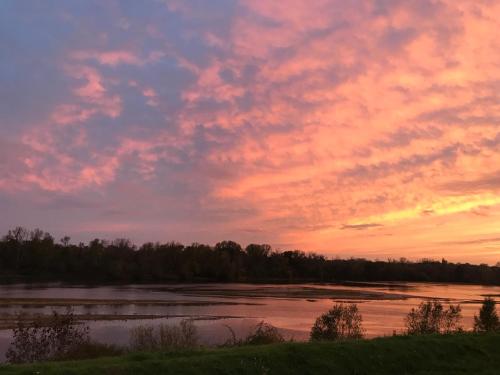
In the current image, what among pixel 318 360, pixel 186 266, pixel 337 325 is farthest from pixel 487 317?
pixel 186 266

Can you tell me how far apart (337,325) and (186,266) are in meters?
138

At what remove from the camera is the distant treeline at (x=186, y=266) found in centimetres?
15500

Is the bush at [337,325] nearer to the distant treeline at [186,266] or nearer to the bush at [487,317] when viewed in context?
the bush at [487,317]

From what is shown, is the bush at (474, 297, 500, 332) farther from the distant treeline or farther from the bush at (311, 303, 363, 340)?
the distant treeline

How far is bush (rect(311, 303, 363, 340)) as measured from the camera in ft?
86.2

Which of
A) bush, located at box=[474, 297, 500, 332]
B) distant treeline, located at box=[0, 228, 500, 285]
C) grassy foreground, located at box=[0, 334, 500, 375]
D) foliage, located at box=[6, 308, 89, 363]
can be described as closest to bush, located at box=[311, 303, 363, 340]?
bush, located at box=[474, 297, 500, 332]

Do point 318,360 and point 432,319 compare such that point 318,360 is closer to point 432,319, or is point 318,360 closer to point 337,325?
point 337,325

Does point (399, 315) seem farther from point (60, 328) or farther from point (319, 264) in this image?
point (319, 264)

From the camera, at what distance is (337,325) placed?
27266 millimetres

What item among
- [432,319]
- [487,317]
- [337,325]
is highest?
[487,317]

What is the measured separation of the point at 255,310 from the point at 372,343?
3988 centimetres

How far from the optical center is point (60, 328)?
19578 millimetres

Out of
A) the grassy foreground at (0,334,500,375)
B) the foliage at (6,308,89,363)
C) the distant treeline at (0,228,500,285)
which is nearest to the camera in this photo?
the grassy foreground at (0,334,500,375)

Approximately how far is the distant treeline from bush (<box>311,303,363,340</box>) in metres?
117
